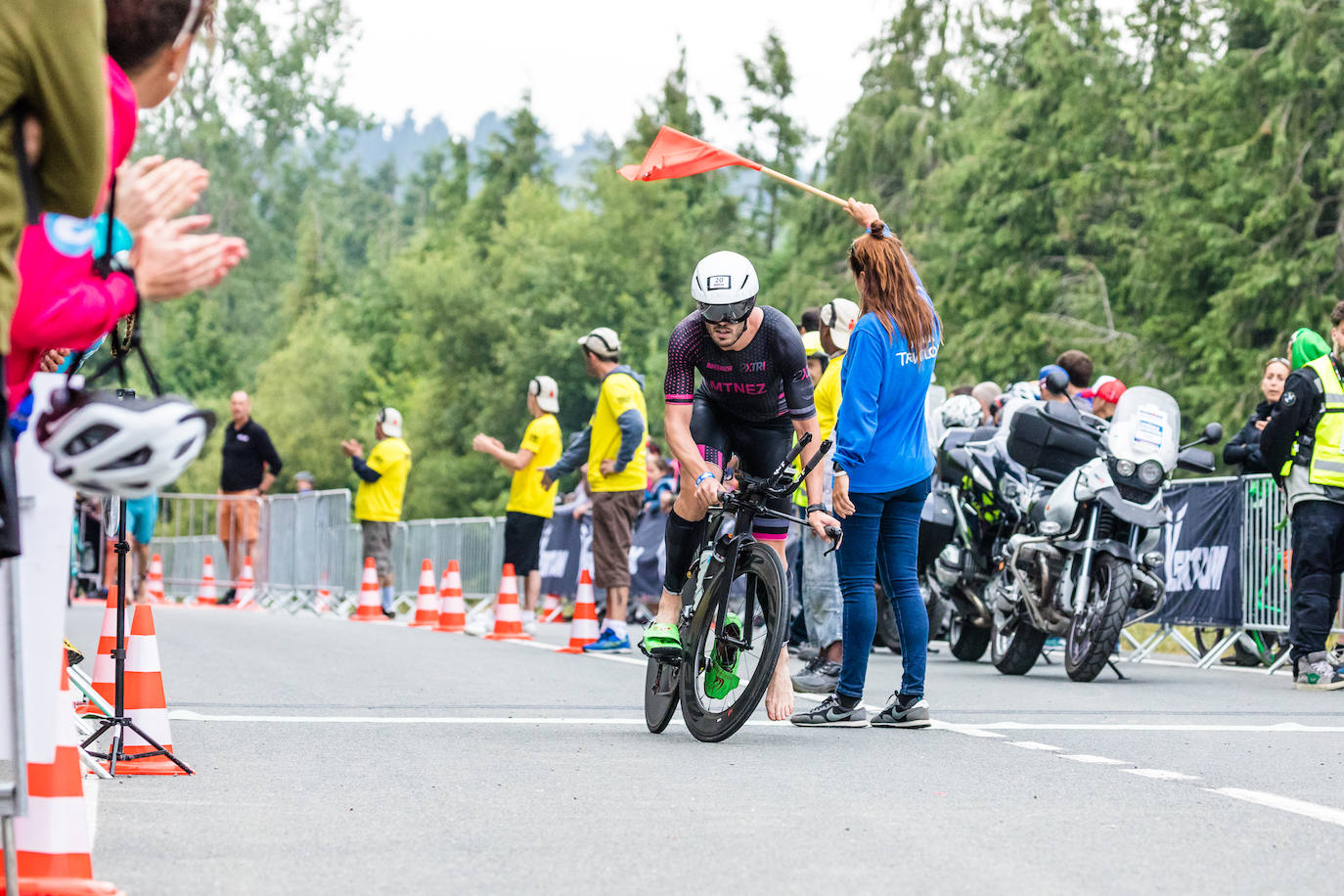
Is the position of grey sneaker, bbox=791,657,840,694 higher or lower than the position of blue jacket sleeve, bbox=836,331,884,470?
lower

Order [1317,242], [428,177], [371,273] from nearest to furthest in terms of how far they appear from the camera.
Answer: [1317,242], [371,273], [428,177]

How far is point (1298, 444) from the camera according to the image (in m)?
11.3

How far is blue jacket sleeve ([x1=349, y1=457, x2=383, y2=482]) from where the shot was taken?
20545mm

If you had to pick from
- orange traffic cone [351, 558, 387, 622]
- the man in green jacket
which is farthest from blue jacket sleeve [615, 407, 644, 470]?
the man in green jacket

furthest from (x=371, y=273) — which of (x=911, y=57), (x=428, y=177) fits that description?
(x=911, y=57)

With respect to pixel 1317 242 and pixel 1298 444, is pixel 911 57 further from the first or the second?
pixel 1298 444

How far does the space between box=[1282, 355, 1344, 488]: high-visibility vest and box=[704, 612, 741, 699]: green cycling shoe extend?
5048 mm

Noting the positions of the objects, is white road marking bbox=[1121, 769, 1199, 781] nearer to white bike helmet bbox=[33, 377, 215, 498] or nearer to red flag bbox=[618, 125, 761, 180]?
white bike helmet bbox=[33, 377, 215, 498]

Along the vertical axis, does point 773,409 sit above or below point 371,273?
below

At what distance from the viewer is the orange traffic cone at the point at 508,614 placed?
15.3m

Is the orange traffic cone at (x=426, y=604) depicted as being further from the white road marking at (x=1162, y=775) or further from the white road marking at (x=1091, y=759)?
the white road marking at (x=1162, y=775)

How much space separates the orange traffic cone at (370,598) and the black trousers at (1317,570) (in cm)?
1142

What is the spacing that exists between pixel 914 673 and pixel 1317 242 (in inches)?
1011

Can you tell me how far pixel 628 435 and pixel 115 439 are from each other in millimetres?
10321
